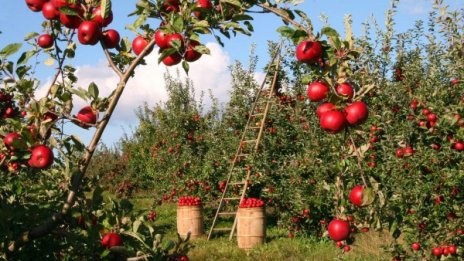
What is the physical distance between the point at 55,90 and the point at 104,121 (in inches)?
16.0

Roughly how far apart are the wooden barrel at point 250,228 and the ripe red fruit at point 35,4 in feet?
22.8

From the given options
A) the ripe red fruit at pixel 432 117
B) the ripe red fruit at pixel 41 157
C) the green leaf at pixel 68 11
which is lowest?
the ripe red fruit at pixel 41 157

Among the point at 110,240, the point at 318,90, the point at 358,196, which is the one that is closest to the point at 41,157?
the point at 110,240

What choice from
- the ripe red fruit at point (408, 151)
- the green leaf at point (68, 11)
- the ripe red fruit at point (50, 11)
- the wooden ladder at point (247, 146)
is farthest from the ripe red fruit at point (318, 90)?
the wooden ladder at point (247, 146)

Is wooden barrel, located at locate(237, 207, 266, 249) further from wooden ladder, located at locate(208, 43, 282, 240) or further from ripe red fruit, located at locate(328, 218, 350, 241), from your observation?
ripe red fruit, located at locate(328, 218, 350, 241)

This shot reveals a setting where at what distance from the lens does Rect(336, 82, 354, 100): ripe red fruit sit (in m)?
1.68

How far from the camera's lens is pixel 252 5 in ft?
6.31

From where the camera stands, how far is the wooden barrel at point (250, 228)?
8.57 metres

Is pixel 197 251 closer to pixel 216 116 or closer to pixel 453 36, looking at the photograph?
pixel 453 36

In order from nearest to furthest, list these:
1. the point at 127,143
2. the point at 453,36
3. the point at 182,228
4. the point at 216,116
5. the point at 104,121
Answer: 1. the point at 104,121
2. the point at 453,36
3. the point at 182,228
4. the point at 216,116
5. the point at 127,143

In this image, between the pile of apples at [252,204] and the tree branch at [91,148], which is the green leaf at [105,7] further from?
the pile of apples at [252,204]

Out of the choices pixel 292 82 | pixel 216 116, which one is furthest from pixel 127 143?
pixel 292 82

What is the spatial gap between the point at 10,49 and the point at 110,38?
459mm

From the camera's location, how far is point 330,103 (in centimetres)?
171
